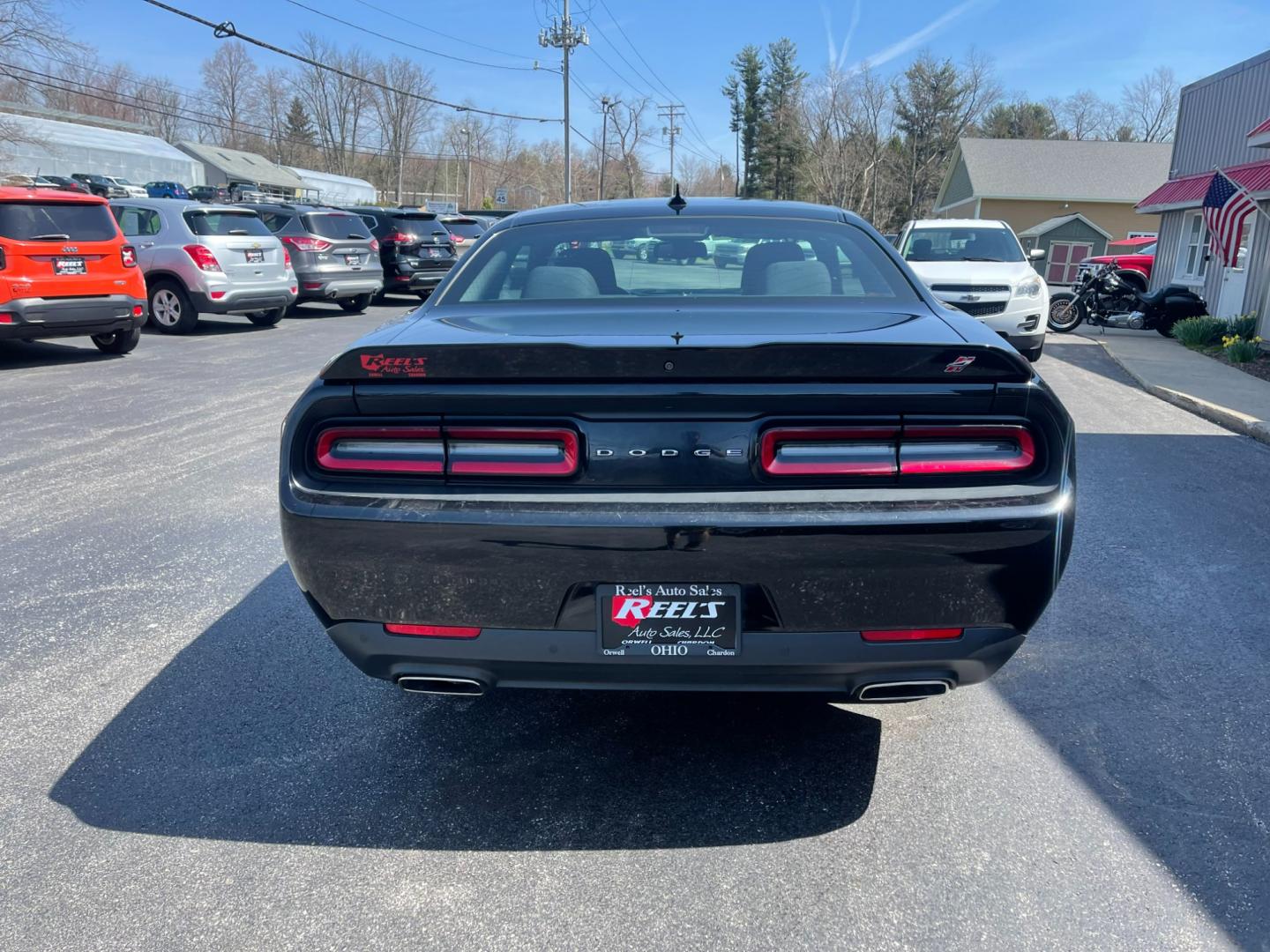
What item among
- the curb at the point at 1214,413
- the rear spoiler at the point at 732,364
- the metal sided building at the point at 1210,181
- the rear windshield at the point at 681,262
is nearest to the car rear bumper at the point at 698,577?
the rear spoiler at the point at 732,364

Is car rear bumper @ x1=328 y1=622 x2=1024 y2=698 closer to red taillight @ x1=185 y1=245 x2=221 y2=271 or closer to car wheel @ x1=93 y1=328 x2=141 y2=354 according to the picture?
car wheel @ x1=93 y1=328 x2=141 y2=354

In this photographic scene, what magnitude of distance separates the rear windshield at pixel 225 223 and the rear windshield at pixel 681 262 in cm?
1125

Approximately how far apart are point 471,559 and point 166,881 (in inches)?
43.6

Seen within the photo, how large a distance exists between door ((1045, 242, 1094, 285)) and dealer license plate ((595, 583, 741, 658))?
45.5 meters

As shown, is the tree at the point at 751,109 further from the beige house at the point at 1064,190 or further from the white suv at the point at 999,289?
the white suv at the point at 999,289

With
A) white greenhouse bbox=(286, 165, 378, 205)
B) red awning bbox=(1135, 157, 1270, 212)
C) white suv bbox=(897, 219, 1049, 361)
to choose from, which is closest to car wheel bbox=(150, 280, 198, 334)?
white suv bbox=(897, 219, 1049, 361)

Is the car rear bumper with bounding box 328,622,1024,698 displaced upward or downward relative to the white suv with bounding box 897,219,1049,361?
downward

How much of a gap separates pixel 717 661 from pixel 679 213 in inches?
82.2

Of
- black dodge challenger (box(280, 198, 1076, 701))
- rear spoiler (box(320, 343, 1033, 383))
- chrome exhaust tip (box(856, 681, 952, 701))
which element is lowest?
chrome exhaust tip (box(856, 681, 952, 701))

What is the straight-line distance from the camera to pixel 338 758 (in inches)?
118

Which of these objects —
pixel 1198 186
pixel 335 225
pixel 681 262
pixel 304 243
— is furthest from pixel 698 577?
pixel 1198 186

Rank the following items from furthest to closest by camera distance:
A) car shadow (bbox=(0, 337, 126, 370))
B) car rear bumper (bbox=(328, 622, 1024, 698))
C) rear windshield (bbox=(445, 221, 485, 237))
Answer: rear windshield (bbox=(445, 221, 485, 237)) < car shadow (bbox=(0, 337, 126, 370)) < car rear bumper (bbox=(328, 622, 1024, 698))

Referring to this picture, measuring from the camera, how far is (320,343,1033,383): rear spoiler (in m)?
2.40

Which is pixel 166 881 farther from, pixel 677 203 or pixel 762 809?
pixel 677 203
